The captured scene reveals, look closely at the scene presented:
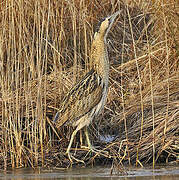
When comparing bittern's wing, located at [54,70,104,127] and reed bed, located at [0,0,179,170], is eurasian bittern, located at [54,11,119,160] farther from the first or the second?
reed bed, located at [0,0,179,170]

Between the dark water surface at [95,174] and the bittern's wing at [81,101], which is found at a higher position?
the bittern's wing at [81,101]

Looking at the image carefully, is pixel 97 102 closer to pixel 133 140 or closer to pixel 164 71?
pixel 133 140

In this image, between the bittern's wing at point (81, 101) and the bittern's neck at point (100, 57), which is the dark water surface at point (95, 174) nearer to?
the bittern's wing at point (81, 101)

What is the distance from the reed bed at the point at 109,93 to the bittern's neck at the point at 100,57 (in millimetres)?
190

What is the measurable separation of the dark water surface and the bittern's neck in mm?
1174

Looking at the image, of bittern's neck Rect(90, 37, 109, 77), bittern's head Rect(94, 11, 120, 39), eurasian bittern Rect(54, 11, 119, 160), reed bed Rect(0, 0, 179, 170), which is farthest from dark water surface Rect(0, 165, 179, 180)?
bittern's head Rect(94, 11, 120, 39)

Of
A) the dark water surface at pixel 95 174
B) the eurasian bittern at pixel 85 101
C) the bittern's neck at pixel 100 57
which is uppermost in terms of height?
the bittern's neck at pixel 100 57

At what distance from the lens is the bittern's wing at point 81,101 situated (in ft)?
21.1

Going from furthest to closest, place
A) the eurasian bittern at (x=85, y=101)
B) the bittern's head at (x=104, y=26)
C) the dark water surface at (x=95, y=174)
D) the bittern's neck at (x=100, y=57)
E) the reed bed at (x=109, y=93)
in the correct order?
1. the bittern's head at (x=104, y=26)
2. the bittern's neck at (x=100, y=57)
3. the eurasian bittern at (x=85, y=101)
4. the reed bed at (x=109, y=93)
5. the dark water surface at (x=95, y=174)

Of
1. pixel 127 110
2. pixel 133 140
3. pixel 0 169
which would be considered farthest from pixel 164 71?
pixel 0 169

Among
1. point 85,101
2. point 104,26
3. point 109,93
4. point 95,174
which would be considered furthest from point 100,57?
point 95,174

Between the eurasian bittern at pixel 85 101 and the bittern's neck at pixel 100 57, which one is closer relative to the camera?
the eurasian bittern at pixel 85 101

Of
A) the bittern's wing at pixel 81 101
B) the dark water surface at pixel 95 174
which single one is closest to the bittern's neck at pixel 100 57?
the bittern's wing at pixel 81 101

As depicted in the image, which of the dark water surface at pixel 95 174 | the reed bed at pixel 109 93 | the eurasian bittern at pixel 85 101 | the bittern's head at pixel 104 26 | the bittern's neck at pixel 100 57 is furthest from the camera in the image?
the bittern's head at pixel 104 26
